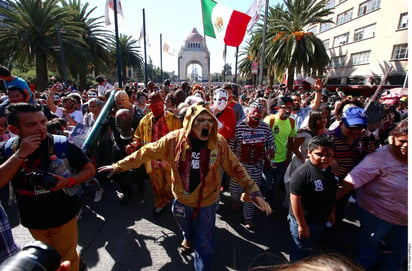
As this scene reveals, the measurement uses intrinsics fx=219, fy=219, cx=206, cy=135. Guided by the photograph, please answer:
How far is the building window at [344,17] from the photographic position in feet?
80.8

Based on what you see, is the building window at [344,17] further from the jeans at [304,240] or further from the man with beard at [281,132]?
the jeans at [304,240]

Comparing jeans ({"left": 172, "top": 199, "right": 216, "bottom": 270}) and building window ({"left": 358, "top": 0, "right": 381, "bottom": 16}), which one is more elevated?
building window ({"left": 358, "top": 0, "right": 381, "bottom": 16})

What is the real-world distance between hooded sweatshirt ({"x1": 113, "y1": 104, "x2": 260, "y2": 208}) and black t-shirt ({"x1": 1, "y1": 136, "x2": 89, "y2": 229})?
47 centimetres

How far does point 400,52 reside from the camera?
19062mm

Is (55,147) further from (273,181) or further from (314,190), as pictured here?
(273,181)

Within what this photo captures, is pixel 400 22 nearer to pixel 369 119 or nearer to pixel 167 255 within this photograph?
pixel 369 119

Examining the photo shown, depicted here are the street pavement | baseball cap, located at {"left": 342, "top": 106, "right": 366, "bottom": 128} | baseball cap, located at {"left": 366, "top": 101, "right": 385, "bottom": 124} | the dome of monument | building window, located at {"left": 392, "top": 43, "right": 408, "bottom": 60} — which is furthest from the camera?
the dome of monument

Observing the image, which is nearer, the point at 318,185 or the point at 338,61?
the point at 318,185

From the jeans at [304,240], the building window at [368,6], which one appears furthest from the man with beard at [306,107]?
the building window at [368,6]

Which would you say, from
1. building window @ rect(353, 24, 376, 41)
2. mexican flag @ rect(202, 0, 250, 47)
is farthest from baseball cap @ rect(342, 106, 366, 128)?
building window @ rect(353, 24, 376, 41)

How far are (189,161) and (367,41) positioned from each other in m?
27.7

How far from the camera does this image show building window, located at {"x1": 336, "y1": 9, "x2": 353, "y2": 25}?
80.8 feet

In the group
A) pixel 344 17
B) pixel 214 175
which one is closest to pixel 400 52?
pixel 344 17

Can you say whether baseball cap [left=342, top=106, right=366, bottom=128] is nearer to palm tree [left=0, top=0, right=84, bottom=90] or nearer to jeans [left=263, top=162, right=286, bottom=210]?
jeans [left=263, top=162, right=286, bottom=210]
